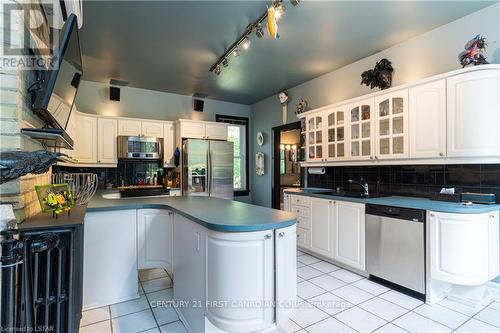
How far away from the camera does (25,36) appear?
1.44m

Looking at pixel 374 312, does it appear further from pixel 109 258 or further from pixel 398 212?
pixel 109 258

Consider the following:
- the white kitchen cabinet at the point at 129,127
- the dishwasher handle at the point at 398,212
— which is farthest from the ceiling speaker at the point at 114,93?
the dishwasher handle at the point at 398,212

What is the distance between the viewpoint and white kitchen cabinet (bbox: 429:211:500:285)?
7.28ft

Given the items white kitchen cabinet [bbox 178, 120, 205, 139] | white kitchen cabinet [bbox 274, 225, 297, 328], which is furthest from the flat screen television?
white kitchen cabinet [bbox 178, 120, 205, 139]

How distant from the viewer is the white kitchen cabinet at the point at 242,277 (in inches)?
62.3

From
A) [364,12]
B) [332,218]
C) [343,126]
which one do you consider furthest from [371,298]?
[364,12]

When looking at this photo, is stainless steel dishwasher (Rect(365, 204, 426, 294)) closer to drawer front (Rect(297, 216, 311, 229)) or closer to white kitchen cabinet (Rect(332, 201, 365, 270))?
white kitchen cabinet (Rect(332, 201, 365, 270))

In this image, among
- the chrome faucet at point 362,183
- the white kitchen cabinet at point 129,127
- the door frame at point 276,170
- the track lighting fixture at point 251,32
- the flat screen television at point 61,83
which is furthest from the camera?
the door frame at point 276,170

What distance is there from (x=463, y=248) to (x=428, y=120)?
4.16 ft

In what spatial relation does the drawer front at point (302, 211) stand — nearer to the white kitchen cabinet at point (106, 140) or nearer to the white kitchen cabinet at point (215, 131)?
the white kitchen cabinet at point (215, 131)

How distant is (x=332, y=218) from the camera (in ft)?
10.9

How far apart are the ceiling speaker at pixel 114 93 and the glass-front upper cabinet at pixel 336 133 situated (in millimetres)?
3729

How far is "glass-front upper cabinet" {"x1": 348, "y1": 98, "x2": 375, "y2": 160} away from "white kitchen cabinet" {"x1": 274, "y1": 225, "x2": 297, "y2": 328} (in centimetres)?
200

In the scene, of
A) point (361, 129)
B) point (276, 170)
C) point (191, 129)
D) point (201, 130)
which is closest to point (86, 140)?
point (191, 129)
